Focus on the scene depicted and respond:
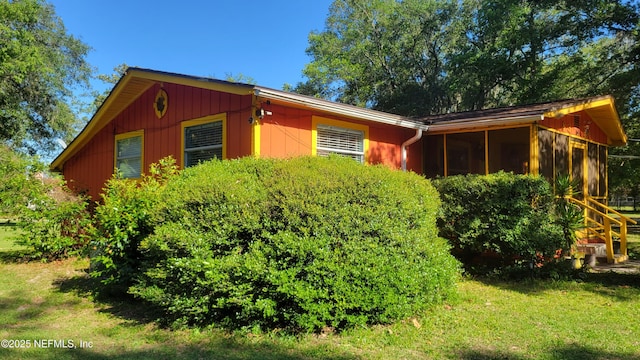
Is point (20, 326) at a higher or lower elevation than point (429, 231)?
lower

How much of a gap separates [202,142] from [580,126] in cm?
900

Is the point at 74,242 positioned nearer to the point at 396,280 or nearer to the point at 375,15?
the point at 396,280

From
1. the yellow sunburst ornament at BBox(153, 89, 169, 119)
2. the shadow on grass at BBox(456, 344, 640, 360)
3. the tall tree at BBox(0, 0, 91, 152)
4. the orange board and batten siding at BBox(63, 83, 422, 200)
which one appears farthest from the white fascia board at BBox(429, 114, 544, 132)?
the tall tree at BBox(0, 0, 91, 152)

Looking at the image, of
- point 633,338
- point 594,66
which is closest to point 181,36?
point 594,66

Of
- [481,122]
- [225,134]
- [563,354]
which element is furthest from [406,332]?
[481,122]

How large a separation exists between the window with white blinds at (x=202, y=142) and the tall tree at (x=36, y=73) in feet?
42.8

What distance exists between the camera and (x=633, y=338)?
401cm

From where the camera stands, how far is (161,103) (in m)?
8.72

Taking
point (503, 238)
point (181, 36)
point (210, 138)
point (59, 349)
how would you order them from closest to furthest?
point (59, 349), point (503, 238), point (210, 138), point (181, 36)

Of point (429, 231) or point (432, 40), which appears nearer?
point (429, 231)

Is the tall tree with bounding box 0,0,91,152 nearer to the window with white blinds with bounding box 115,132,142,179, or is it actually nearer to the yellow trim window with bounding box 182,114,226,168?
the window with white blinds with bounding box 115,132,142,179

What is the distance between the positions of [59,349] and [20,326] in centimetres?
116

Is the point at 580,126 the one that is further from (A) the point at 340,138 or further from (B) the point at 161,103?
(B) the point at 161,103

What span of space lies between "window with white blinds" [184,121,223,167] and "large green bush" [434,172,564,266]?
4117 millimetres
